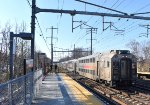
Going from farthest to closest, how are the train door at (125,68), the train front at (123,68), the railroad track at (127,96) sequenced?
the train door at (125,68)
the train front at (123,68)
the railroad track at (127,96)

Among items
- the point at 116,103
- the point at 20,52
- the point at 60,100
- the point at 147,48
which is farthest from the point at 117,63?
the point at 147,48

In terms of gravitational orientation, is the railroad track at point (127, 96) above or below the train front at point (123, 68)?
below

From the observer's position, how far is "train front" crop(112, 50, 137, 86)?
2909cm

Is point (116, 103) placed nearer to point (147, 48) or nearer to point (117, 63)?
point (117, 63)

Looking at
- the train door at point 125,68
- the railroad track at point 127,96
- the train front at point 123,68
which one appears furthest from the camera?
the train door at point 125,68

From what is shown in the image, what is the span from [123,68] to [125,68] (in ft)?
0.55

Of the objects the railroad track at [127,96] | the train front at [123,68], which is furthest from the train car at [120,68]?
the railroad track at [127,96]

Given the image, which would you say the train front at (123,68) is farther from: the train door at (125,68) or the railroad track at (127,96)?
the railroad track at (127,96)

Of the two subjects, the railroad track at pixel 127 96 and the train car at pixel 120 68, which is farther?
the train car at pixel 120 68

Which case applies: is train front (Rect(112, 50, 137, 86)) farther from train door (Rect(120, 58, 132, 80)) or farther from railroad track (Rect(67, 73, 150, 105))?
railroad track (Rect(67, 73, 150, 105))

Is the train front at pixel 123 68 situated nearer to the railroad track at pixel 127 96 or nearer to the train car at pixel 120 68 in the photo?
the train car at pixel 120 68

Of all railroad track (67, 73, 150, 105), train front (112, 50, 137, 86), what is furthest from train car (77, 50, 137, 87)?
railroad track (67, 73, 150, 105)

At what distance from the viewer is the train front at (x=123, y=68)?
2909cm

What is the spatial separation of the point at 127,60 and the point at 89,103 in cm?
1415
